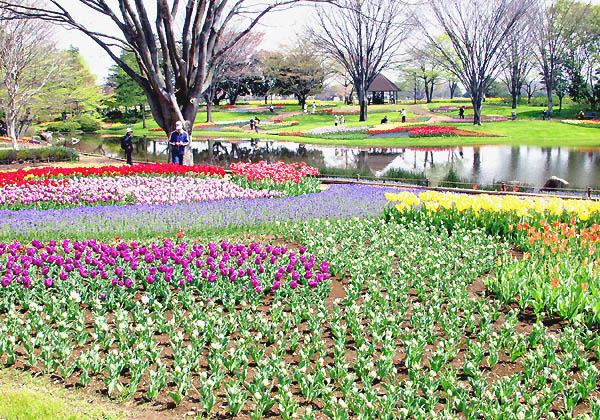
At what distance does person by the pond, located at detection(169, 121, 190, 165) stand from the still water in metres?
4.96

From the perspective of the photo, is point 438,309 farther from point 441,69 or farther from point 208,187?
point 441,69

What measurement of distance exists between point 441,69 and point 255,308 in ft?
249

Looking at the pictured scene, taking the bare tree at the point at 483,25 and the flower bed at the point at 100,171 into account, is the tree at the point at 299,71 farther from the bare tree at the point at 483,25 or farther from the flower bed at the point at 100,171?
the flower bed at the point at 100,171

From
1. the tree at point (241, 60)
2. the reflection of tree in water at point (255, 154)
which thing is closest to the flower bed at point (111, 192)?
the reflection of tree in water at point (255, 154)

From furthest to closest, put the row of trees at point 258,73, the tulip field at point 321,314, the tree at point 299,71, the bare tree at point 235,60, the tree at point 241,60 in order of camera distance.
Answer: the tree at point 299,71 → the row of trees at point 258,73 → the tree at point 241,60 → the bare tree at point 235,60 → the tulip field at point 321,314

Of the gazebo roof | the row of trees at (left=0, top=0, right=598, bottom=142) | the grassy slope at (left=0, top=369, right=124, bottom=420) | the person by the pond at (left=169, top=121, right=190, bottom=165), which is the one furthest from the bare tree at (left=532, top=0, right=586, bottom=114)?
the grassy slope at (left=0, top=369, right=124, bottom=420)

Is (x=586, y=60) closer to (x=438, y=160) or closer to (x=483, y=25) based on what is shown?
(x=483, y=25)

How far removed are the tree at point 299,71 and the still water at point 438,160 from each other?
3346 centimetres

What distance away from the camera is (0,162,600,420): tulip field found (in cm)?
402

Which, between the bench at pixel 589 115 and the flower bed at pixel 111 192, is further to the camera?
the bench at pixel 589 115

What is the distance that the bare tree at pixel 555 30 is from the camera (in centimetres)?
4984

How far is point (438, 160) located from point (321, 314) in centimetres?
2038

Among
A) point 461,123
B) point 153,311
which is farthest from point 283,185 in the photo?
point 461,123

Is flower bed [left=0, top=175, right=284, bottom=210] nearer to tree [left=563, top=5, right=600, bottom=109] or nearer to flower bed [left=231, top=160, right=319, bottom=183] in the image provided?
flower bed [left=231, top=160, right=319, bottom=183]
